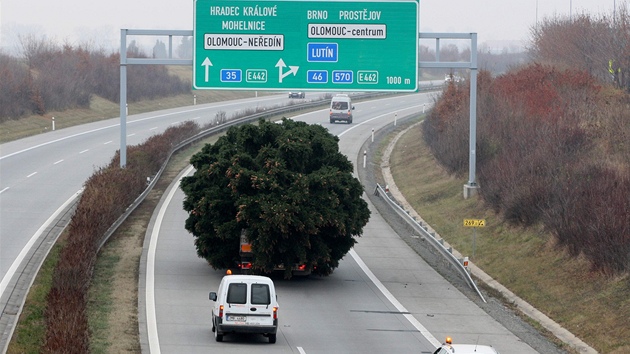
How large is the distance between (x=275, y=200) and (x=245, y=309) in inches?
276

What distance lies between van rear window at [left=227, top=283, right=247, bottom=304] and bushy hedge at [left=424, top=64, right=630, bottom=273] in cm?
1043

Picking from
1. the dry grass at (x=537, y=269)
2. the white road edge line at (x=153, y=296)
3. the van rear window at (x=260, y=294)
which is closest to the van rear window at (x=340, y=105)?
the dry grass at (x=537, y=269)

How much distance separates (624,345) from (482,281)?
8.74 m

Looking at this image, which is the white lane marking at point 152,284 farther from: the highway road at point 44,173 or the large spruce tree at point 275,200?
the highway road at point 44,173

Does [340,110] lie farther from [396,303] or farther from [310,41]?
[396,303]

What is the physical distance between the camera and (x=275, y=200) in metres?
27.7

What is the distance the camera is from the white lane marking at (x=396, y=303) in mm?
22922

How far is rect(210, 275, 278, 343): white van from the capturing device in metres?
21.0

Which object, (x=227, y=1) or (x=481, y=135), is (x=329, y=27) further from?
(x=481, y=135)

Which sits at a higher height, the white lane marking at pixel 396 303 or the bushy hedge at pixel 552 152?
the bushy hedge at pixel 552 152

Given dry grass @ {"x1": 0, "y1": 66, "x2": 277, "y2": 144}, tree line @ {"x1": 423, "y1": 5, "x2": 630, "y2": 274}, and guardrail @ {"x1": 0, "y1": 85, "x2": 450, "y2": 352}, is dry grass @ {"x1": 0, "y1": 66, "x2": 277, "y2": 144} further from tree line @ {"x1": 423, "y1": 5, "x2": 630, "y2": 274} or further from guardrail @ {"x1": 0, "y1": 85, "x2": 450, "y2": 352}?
tree line @ {"x1": 423, "y1": 5, "x2": 630, "y2": 274}

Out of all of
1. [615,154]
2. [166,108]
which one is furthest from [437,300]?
[166,108]

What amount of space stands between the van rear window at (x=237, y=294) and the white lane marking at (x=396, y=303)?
422cm

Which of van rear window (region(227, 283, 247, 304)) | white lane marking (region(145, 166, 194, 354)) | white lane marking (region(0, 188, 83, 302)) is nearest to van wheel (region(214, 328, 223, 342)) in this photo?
van rear window (region(227, 283, 247, 304))
